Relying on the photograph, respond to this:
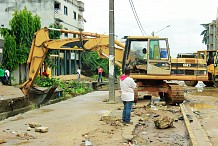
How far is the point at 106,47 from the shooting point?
19766 mm

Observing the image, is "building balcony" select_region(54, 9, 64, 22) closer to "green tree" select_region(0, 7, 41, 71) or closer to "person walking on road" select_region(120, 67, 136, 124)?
"green tree" select_region(0, 7, 41, 71)

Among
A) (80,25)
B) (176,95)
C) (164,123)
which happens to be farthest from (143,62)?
(80,25)

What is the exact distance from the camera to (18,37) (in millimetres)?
35094

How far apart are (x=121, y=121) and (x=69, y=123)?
1552 millimetres

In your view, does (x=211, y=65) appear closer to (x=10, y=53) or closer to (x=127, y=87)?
(x=10, y=53)

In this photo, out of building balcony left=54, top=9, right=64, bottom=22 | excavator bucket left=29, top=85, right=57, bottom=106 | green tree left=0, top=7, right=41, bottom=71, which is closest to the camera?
excavator bucket left=29, top=85, right=57, bottom=106

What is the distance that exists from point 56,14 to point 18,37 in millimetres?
15604

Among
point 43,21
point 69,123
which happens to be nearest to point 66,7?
point 43,21

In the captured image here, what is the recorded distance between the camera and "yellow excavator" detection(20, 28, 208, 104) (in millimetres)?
18062

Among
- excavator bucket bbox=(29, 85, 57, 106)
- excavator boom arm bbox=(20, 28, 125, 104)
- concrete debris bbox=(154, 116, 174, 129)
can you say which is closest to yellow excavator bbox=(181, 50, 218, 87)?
excavator boom arm bbox=(20, 28, 125, 104)

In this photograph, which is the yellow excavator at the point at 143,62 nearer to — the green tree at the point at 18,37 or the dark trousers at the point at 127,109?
the dark trousers at the point at 127,109

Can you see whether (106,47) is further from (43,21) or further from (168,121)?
(43,21)

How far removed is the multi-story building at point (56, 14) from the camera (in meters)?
49.4

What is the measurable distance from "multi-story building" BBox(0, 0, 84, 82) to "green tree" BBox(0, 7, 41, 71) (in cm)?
969
